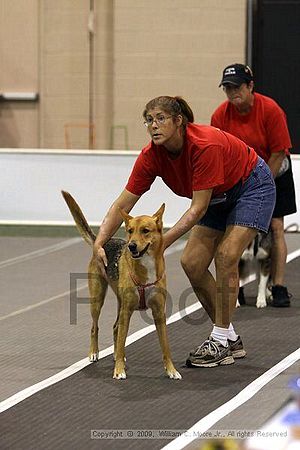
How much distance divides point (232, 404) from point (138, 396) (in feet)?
1.47

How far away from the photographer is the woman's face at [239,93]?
7141 millimetres

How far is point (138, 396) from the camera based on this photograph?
534 centimetres

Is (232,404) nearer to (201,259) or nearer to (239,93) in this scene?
(201,259)

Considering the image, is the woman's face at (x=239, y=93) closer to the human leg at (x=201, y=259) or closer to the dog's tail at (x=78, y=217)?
the human leg at (x=201, y=259)

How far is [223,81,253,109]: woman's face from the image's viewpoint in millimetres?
7141

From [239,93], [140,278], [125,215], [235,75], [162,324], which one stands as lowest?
[162,324]

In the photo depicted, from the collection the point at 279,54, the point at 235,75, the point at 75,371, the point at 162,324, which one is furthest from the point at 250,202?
the point at 279,54

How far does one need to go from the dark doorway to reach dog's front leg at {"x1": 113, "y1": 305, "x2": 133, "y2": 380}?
277 inches

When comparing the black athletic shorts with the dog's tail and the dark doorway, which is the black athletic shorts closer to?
the dog's tail

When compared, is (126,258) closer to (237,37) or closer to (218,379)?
(218,379)

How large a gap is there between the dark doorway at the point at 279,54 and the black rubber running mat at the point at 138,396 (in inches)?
239

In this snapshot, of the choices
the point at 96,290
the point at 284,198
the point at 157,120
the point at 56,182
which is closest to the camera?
the point at 157,120

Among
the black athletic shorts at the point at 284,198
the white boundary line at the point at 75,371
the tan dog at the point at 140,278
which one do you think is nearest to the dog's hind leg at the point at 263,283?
the black athletic shorts at the point at 284,198

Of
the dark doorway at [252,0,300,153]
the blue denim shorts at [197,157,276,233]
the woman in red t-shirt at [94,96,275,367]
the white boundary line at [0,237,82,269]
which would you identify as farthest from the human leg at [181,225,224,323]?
the dark doorway at [252,0,300,153]
